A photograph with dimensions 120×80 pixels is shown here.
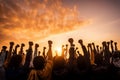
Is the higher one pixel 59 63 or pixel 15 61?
pixel 15 61

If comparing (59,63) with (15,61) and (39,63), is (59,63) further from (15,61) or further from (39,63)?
(15,61)

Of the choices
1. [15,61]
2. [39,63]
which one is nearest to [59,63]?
[39,63]

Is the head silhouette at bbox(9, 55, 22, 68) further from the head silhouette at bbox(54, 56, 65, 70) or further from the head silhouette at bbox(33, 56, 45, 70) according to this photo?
the head silhouette at bbox(54, 56, 65, 70)

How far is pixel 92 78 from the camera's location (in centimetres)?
674

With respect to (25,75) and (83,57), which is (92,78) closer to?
(83,57)

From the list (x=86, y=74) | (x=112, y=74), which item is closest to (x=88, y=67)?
(x=86, y=74)

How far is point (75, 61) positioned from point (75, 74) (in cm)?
47

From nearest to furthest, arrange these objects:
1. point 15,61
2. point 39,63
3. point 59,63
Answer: point 39,63
point 59,63
point 15,61

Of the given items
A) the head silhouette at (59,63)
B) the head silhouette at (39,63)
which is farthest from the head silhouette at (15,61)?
the head silhouette at (59,63)

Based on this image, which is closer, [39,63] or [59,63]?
[39,63]

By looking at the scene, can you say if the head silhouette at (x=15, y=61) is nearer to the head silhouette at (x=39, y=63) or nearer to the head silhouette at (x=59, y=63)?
the head silhouette at (x=39, y=63)

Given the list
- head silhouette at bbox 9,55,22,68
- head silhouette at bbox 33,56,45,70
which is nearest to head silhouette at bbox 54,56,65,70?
head silhouette at bbox 33,56,45,70

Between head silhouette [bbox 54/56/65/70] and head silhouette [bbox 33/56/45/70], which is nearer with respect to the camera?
head silhouette [bbox 33/56/45/70]

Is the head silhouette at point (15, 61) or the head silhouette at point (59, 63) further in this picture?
the head silhouette at point (15, 61)
